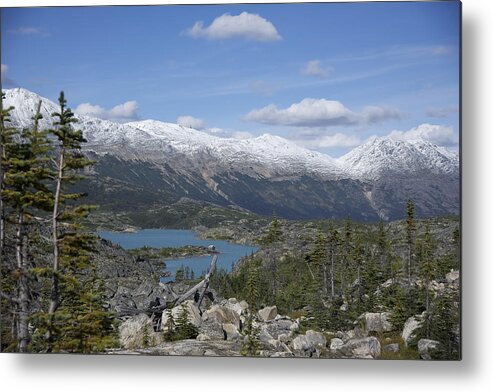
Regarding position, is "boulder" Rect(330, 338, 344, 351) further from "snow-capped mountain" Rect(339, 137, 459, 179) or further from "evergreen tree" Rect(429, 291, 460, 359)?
"snow-capped mountain" Rect(339, 137, 459, 179)

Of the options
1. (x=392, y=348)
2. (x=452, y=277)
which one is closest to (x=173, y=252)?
(x=392, y=348)

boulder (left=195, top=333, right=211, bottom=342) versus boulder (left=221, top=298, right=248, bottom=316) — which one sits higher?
boulder (left=221, top=298, right=248, bottom=316)

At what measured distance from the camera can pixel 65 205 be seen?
9.36m

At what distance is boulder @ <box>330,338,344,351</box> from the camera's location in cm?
898

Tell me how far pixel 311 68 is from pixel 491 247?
9.08 feet

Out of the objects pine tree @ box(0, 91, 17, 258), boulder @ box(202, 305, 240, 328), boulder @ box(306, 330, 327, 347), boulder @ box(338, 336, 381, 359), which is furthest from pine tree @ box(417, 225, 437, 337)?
pine tree @ box(0, 91, 17, 258)

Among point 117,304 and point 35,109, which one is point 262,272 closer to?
point 117,304

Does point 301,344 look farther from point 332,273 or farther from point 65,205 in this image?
point 65,205

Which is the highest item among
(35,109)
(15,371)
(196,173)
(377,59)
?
(377,59)

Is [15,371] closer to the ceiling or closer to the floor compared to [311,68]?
closer to the floor

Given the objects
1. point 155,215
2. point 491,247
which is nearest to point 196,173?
point 155,215

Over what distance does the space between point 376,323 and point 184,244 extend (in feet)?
7.61

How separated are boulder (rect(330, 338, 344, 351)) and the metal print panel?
0.05m

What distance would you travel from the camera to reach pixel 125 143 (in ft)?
31.4
